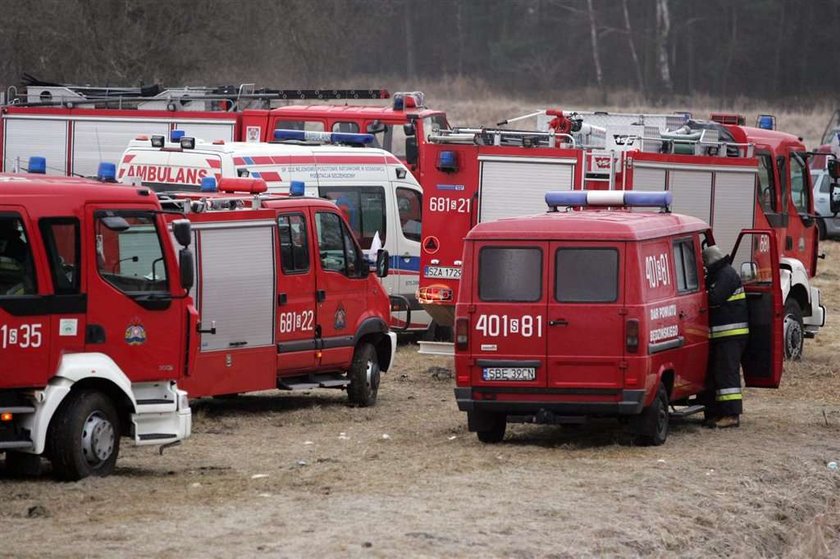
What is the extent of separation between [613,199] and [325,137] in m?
8.03

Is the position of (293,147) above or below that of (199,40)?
below

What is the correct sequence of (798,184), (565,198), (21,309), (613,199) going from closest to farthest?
(21,309) → (613,199) → (565,198) → (798,184)

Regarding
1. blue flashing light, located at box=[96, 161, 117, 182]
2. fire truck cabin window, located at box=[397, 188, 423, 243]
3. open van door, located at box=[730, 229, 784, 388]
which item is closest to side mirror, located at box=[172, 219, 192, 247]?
blue flashing light, located at box=[96, 161, 117, 182]

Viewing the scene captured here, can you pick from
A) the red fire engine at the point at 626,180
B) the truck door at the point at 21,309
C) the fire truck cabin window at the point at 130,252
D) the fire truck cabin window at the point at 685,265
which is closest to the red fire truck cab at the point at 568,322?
the fire truck cabin window at the point at 685,265

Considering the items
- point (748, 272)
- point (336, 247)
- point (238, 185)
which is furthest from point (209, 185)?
point (748, 272)

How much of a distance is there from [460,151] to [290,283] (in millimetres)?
4139

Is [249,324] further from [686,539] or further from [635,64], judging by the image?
[635,64]

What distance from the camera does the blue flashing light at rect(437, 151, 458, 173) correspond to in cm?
1867

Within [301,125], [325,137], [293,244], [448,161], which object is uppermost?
[301,125]

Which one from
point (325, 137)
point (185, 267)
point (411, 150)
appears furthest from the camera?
point (411, 150)

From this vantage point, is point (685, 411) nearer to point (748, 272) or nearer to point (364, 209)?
point (748, 272)

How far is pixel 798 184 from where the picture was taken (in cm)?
2119

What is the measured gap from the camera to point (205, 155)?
17.7 m

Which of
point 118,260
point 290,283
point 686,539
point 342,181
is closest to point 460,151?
point 342,181
